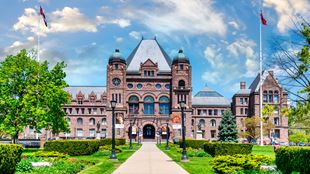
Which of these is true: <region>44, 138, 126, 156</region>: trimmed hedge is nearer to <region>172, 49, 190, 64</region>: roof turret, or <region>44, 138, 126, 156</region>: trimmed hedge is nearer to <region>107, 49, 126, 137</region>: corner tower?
<region>107, 49, 126, 137</region>: corner tower

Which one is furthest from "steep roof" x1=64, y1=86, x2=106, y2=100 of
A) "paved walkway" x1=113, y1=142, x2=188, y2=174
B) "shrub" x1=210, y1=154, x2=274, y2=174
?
"shrub" x1=210, y1=154, x2=274, y2=174

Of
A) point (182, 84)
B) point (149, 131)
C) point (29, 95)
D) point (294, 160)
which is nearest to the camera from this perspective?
point (294, 160)

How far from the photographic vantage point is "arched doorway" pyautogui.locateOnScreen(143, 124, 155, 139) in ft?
307

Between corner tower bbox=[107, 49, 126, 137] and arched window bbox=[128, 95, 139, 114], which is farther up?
corner tower bbox=[107, 49, 126, 137]

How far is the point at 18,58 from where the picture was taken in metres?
41.8

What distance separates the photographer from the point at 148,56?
326 feet

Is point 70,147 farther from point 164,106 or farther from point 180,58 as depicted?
point 180,58

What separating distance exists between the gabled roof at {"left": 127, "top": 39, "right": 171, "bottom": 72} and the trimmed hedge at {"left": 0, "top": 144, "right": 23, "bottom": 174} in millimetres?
78810

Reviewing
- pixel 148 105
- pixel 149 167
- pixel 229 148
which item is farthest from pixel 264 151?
pixel 148 105

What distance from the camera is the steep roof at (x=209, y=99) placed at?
341ft

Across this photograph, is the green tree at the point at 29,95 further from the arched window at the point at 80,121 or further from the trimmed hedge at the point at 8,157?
the arched window at the point at 80,121

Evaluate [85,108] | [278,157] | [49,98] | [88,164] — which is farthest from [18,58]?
Answer: [85,108]

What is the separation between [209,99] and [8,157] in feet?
302

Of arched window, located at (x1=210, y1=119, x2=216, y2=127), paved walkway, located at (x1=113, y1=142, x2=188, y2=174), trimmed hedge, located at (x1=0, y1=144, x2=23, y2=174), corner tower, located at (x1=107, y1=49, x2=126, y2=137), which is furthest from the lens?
arched window, located at (x1=210, y1=119, x2=216, y2=127)
